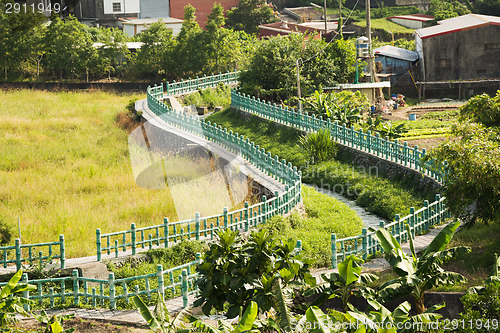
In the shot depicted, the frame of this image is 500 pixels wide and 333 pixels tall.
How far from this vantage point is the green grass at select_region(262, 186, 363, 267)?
563 inches

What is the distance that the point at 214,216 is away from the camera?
46.7 ft

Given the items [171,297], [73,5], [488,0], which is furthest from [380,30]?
[171,297]

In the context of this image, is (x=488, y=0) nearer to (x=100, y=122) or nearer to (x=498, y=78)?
(x=498, y=78)

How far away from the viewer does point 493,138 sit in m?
13.8

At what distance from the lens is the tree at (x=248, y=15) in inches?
2191

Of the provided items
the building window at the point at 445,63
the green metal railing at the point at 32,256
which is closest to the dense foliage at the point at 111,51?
the building window at the point at 445,63

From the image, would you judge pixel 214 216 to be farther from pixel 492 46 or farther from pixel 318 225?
pixel 492 46

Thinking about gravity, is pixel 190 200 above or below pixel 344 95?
below

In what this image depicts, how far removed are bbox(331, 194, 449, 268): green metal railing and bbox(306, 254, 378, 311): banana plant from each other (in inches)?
90.9

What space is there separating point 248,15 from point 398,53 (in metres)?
19.3

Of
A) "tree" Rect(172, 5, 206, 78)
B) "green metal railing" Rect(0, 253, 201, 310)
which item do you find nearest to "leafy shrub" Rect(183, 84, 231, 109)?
"tree" Rect(172, 5, 206, 78)

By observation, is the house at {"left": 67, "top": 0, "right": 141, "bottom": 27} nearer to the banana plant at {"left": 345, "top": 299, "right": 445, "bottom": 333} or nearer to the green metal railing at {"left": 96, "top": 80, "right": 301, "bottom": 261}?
the green metal railing at {"left": 96, "top": 80, "right": 301, "bottom": 261}

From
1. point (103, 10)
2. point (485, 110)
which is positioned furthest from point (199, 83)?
point (103, 10)

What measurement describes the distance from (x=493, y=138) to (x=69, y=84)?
32.5 meters
